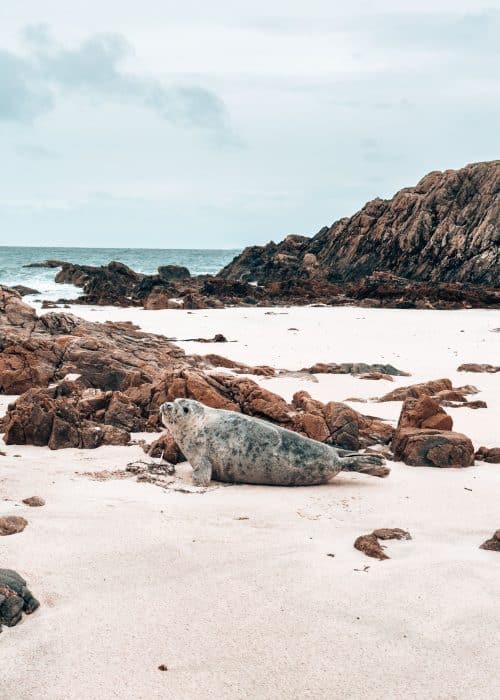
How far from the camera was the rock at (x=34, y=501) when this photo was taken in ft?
16.7

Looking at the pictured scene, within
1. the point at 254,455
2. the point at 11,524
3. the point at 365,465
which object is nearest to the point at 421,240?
the point at 365,465

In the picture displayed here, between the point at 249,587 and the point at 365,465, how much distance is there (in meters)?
3.04

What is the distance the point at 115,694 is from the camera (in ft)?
9.42

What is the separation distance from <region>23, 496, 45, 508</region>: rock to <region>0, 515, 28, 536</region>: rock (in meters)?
0.45

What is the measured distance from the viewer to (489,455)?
7.38 metres

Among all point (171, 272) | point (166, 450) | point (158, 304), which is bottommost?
point (166, 450)

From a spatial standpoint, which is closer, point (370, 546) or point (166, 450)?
point (370, 546)

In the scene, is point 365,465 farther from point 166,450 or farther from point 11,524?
point 11,524

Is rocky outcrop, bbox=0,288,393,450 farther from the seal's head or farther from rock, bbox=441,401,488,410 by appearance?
rock, bbox=441,401,488,410

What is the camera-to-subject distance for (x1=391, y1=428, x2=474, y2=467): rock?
701cm

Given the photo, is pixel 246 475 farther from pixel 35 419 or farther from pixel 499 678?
pixel 499 678

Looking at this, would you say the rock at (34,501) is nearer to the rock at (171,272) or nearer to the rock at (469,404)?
the rock at (469,404)

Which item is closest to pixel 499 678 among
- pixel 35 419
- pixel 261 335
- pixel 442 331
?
pixel 35 419

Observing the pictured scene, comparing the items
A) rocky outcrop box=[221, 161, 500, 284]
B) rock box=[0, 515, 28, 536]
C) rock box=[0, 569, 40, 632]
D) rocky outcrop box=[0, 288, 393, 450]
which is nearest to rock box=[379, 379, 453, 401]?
rocky outcrop box=[0, 288, 393, 450]
